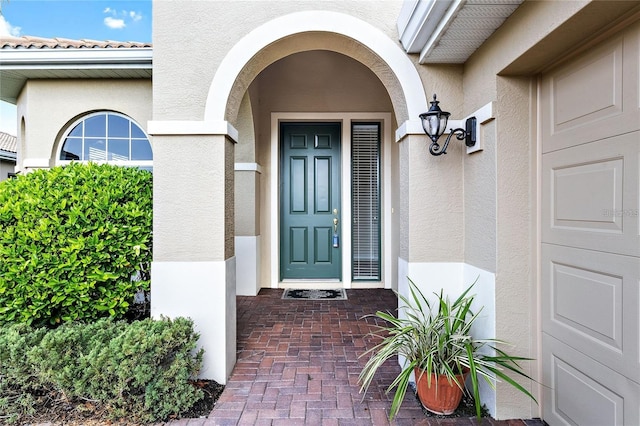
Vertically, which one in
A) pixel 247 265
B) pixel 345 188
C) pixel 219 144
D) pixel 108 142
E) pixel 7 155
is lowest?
pixel 247 265

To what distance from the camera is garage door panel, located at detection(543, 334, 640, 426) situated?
155 cm

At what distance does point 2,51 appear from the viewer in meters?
3.61

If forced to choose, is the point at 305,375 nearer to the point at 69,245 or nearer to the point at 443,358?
the point at 443,358

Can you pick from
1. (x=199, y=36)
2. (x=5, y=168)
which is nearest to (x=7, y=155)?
(x=5, y=168)

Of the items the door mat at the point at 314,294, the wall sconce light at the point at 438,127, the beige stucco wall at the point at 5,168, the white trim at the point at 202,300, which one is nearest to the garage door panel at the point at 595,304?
the wall sconce light at the point at 438,127

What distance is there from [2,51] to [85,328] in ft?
11.5

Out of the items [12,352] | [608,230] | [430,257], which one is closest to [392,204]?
[430,257]

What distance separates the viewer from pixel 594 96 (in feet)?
5.58

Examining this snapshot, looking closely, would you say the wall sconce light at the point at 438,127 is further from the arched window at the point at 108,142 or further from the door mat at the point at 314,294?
the arched window at the point at 108,142

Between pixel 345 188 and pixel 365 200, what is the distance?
394 millimetres

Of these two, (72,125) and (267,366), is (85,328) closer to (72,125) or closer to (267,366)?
(267,366)

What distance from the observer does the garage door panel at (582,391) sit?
155 centimetres

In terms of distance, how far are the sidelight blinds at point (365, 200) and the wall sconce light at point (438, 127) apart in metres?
2.78

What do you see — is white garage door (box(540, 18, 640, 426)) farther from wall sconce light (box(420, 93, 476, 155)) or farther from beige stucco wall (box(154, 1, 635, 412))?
wall sconce light (box(420, 93, 476, 155))
